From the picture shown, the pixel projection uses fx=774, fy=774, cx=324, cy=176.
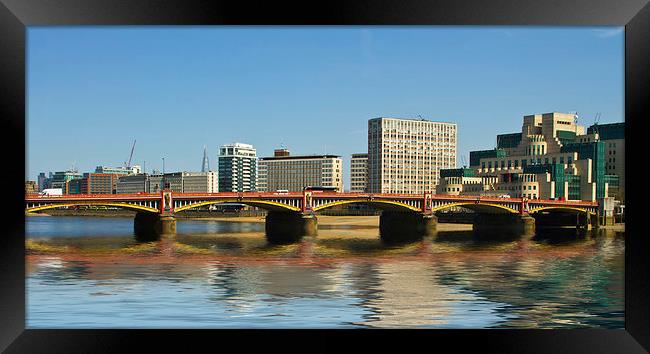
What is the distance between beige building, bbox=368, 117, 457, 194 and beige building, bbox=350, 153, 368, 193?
3.24 m

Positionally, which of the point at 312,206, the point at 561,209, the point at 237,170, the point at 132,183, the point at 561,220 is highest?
the point at 237,170

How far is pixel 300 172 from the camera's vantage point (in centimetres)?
10319

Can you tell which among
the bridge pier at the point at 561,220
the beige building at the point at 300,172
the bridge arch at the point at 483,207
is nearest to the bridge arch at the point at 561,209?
the bridge pier at the point at 561,220

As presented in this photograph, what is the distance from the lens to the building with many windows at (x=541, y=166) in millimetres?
78000

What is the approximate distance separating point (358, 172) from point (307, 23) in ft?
323

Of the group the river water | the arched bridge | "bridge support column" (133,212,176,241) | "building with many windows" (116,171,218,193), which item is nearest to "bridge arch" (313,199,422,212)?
the arched bridge

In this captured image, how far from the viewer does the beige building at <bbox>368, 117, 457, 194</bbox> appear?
326 ft

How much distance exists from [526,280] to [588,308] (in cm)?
694

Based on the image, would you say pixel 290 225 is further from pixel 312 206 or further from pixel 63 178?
pixel 63 178

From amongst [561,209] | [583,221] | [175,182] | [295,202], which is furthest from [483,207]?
[175,182]
